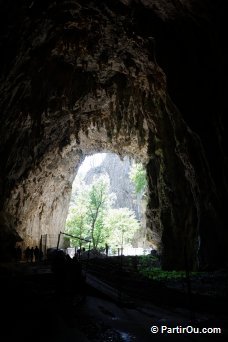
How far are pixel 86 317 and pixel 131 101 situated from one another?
13971mm

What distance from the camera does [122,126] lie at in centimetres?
2061

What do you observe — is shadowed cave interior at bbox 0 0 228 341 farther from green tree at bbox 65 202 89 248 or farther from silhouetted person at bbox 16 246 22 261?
green tree at bbox 65 202 89 248

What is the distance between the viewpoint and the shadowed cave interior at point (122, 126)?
820 cm

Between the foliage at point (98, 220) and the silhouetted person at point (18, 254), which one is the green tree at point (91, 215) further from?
the silhouetted person at point (18, 254)

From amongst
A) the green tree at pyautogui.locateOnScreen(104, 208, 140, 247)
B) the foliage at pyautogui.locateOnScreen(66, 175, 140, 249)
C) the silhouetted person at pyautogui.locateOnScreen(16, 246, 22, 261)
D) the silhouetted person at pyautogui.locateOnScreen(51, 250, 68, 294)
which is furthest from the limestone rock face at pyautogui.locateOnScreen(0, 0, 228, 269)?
the green tree at pyautogui.locateOnScreen(104, 208, 140, 247)

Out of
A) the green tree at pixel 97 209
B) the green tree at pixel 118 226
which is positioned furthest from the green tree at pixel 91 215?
the green tree at pixel 118 226

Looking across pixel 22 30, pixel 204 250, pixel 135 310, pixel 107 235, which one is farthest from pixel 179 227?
pixel 107 235

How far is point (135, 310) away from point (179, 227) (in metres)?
10.7

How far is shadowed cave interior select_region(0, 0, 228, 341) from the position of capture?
26.9 ft

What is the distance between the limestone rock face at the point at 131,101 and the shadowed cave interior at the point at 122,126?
6 centimetres

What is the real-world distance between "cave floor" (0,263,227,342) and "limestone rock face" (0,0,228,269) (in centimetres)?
154

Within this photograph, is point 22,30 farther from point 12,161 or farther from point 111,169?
point 111,169

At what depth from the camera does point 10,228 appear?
64.5 ft

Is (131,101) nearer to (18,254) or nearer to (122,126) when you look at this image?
(122,126)
